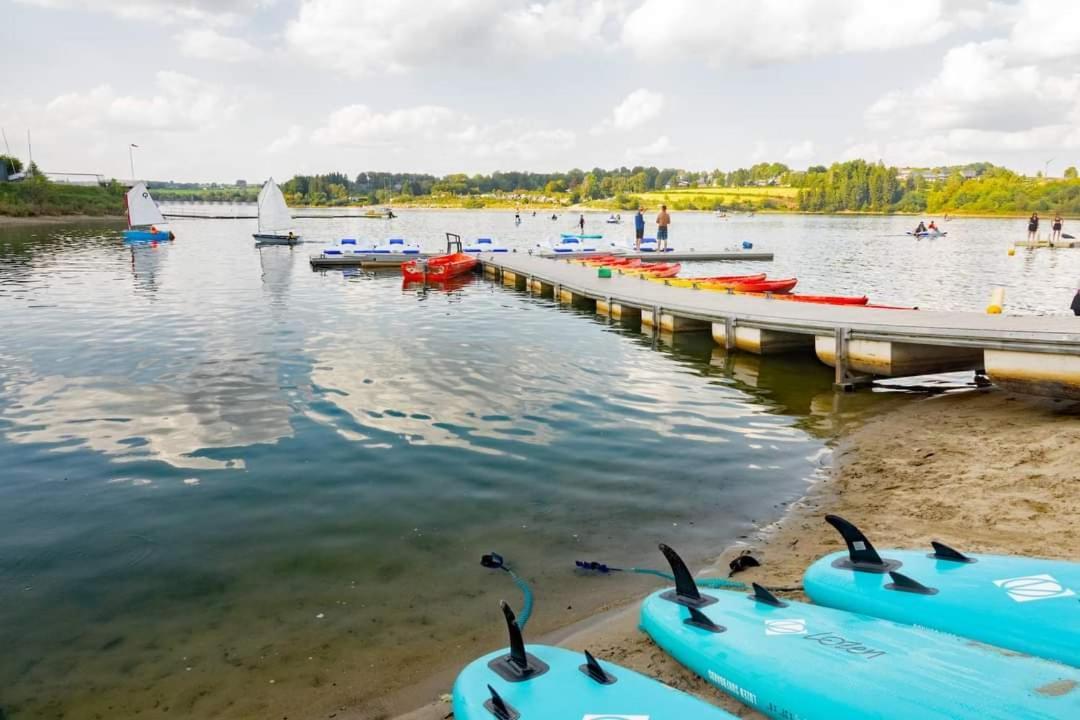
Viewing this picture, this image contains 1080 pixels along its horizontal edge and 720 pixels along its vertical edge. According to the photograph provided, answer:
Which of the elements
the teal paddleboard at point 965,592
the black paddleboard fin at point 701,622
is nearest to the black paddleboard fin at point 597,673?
the black paddleboard fin at point 701,622

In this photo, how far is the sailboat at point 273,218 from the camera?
4903 cm

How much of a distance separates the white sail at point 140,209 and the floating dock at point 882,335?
53568 mm

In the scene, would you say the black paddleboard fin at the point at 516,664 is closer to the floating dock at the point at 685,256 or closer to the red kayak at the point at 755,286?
the red kayak at the point at 755,286

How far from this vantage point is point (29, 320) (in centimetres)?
2083

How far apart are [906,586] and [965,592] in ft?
1.22

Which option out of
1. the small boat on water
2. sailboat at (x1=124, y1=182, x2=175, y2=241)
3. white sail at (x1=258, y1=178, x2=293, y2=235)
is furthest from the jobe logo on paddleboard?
sailboat at (x1=124, y1=182, x2=175, y2=241)

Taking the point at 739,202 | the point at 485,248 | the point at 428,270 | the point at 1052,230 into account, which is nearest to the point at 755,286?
the point at 428,270

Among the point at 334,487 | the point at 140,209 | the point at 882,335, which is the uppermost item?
the point at 140,209

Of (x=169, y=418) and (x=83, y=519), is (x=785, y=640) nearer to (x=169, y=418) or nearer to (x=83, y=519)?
(x=83, y=519)

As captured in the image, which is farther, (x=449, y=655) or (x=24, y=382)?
(x=24, y=382)

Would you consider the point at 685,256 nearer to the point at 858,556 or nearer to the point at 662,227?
the point at 662,227

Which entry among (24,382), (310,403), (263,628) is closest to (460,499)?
(263,628)

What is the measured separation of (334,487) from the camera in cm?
880

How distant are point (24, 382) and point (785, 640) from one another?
1590 cm
